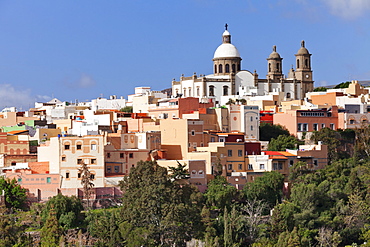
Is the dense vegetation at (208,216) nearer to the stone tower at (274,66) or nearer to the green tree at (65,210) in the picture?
the green tree at (65,210)

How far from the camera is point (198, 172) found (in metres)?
42.7

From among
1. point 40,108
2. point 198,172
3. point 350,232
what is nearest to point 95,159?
point 198,172

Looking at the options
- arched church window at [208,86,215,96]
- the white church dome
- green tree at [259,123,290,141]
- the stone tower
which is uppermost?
the white church dome

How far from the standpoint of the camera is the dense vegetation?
1481 inches

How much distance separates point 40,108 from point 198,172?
87.2 ft

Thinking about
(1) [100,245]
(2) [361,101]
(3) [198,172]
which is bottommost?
(1) [100,245]

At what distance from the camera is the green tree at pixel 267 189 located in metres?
42.2

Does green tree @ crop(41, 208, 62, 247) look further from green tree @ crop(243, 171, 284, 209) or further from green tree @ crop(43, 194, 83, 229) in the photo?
green tree @ crop(243, 171, 284, 209)

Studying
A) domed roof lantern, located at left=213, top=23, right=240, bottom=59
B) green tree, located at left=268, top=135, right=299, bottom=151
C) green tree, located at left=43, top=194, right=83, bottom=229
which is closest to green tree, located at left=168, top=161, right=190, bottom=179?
green tree, located at left=43, top=194, right=83, bottom=229

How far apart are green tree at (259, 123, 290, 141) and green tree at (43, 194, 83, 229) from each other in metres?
14.9

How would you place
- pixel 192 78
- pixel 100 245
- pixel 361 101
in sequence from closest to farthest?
pixel 100 245, pixel 361 101, pixel 192 78

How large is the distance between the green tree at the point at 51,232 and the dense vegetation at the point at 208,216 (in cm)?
2

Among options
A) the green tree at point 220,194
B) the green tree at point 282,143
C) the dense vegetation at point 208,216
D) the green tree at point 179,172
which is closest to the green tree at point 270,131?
the green tree at point 282,143

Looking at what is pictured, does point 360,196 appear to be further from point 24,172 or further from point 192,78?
point 192,78
